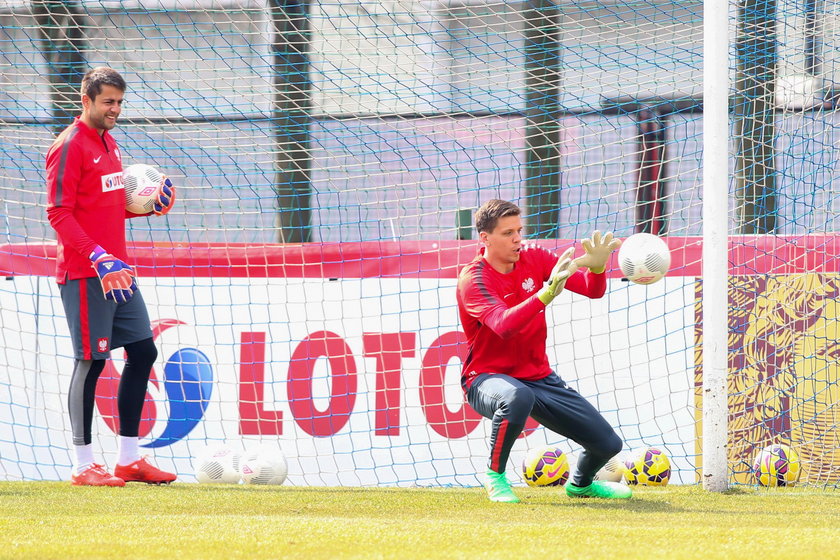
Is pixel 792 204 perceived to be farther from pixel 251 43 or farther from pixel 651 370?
pixel 251 43

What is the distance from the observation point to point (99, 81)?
4.79 metres

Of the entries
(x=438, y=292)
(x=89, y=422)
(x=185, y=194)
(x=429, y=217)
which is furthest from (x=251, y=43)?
(x=89, y=422)

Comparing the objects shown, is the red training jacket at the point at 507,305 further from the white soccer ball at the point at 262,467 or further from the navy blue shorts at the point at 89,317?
the navy blue shorts at the point at 89,317

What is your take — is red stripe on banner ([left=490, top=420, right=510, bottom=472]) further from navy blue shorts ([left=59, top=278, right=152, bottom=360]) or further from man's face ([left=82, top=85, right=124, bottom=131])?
man's face ([left=82, top=85, right=124, bottom=131])

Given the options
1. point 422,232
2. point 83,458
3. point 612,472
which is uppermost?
A: point 422,232

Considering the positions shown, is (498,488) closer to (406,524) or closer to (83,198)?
(406,524)

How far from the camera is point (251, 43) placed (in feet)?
25.2

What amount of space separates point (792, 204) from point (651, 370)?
1.28 metres

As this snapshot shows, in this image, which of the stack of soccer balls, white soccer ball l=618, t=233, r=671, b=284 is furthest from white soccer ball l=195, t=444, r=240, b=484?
white soccer ball l=618, t=233, r=671, b=284

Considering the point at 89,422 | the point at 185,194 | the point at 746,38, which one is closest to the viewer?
the point at 89,422

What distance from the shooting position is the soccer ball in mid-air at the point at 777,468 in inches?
204

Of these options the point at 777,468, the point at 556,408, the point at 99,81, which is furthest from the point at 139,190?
the point at 777,468

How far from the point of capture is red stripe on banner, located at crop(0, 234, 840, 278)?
20.8 feet

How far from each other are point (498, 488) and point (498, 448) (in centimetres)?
21
